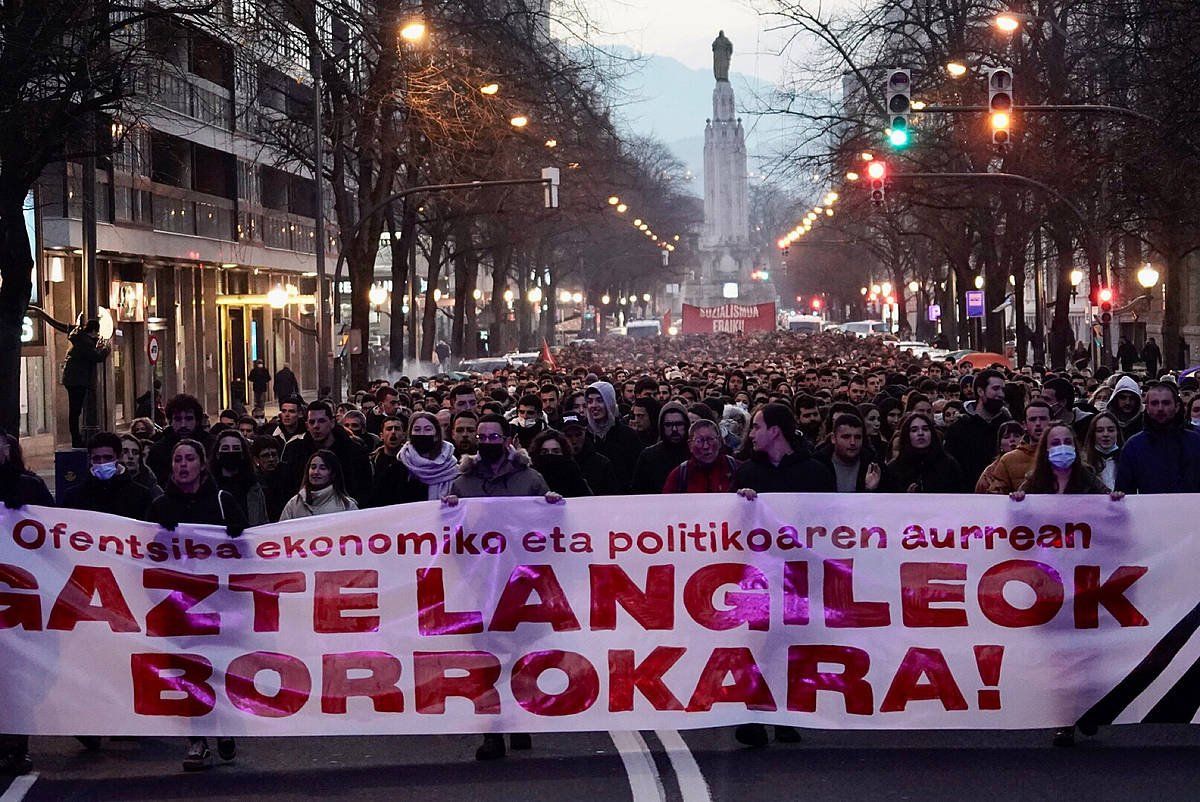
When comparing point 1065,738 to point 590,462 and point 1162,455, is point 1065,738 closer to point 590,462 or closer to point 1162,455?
point 1162,455

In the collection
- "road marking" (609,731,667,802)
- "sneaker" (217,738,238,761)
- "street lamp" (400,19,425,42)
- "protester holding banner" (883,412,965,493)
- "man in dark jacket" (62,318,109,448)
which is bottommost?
"road marking" (609,731,667,802)

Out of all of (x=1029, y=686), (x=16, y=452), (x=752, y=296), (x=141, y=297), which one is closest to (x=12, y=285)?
(x=16, y=452)

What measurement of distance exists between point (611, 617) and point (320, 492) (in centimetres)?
212

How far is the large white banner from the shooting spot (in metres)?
9.45

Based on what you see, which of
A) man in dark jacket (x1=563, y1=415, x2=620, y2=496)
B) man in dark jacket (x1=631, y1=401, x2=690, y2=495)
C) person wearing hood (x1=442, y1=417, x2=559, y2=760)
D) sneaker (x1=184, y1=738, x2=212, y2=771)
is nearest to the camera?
sneaker (x1=184, y1=738, x2=212, y2=771)

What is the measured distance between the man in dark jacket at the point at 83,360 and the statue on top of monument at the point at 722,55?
15685 centimetres

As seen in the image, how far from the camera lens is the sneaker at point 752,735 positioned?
9.68 metres

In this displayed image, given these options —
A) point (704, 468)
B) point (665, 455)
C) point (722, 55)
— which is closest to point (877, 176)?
point (665, 455)

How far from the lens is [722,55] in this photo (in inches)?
7239

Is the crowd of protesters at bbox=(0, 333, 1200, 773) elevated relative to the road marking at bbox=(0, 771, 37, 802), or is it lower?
elevated

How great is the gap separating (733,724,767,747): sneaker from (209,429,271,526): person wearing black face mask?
3.28 m

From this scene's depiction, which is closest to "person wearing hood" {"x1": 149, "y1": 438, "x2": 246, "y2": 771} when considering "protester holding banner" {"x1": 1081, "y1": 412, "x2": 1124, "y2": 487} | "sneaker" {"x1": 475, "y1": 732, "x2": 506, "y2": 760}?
"sneaker" {"x1": 475, "y1": 732, "x2": 506, "y2": 760}

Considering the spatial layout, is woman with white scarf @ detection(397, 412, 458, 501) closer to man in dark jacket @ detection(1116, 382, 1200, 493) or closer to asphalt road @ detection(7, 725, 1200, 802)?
asphalt road @ detection(7, 725, 1200, 802)

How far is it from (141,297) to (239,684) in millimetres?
37118
